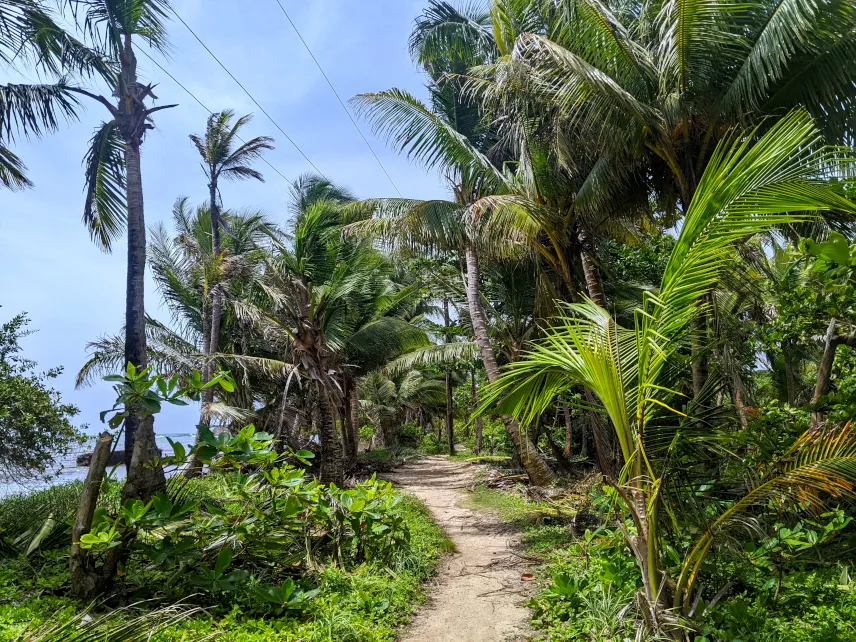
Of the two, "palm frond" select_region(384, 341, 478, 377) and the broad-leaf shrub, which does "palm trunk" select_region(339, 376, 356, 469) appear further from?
the broad-leaf shrub

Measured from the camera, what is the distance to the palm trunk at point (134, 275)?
6.82 m

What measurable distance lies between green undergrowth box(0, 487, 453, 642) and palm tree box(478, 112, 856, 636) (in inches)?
82.5

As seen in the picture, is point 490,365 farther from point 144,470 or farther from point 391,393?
point 391,393

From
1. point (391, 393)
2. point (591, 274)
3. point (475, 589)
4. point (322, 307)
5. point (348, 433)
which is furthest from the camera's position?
point (391, 393)

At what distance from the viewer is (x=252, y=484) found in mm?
5102

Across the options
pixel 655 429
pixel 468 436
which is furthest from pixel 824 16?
pixel 468 436

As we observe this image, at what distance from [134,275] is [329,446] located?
17.8 feet

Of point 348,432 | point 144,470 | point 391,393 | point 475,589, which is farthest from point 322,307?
point 391,393

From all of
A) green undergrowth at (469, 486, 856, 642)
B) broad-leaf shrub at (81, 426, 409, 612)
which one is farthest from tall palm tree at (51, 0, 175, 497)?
green undergrowth at (469, 486, 856, 642)

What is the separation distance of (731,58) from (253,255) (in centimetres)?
1032

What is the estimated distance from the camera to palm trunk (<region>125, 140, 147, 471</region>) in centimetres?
682

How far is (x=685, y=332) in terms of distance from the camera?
3.31 meters

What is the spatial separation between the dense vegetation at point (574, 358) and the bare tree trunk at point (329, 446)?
66 mm

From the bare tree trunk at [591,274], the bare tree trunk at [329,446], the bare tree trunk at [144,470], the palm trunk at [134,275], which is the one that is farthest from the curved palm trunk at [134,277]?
the bare tree trunk at [591,274]
